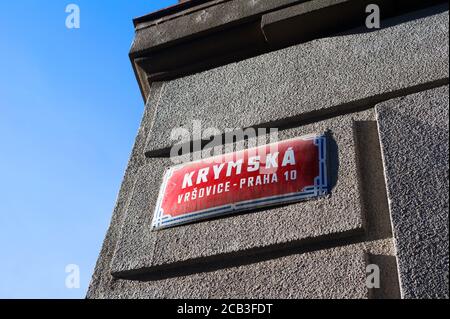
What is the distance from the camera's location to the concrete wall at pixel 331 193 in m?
1.78

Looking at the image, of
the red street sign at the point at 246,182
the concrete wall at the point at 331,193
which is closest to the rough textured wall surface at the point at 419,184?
the concrete wall at the point at 331,193

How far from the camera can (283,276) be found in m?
1.89

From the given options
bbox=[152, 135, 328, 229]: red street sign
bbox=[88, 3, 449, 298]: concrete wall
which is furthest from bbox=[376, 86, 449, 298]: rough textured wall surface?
bbox=[152, 135, 328, 229]: red street sign

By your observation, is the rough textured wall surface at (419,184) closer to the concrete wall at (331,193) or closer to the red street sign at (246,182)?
the concrete wall at (331,193)

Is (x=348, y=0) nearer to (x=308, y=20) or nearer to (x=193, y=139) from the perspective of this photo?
(x=308, y=20)

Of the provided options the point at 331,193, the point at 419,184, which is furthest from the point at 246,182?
the point at 419,184

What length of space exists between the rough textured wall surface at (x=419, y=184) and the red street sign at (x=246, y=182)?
28 cm

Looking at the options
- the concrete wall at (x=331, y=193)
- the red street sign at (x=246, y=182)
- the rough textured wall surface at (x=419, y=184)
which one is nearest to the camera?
the rough textured wall surface at (x=419, y=184)

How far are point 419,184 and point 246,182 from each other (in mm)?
672

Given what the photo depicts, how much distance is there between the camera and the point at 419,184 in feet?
6.01

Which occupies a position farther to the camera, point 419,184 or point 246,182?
point 246,182

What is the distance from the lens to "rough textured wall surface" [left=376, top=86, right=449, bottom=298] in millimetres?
1635

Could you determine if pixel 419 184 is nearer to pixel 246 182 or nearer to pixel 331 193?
pixel 331 193
